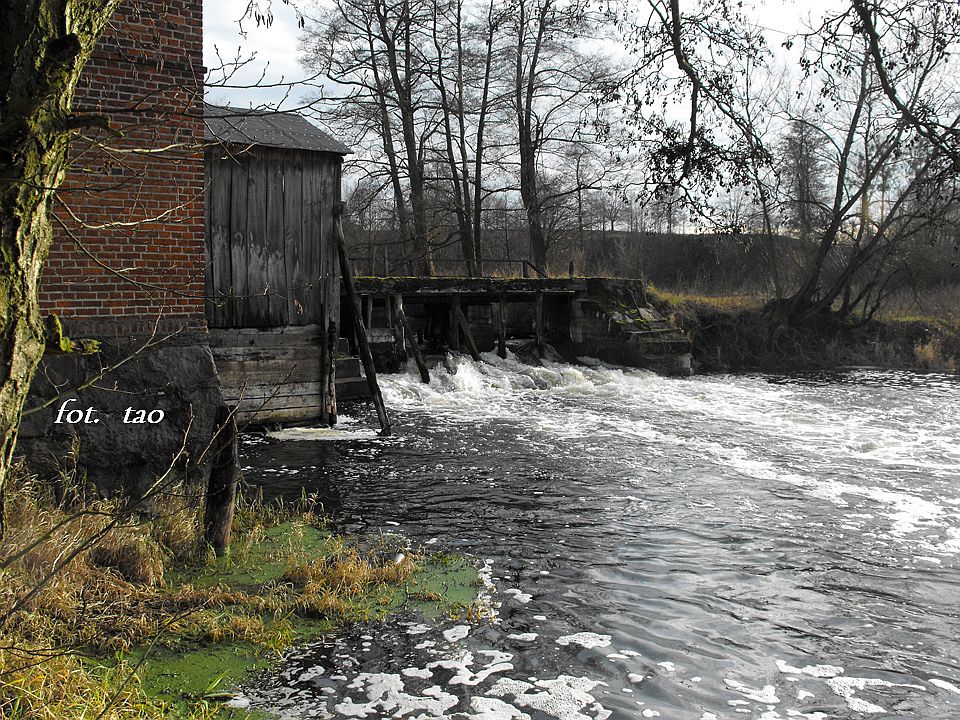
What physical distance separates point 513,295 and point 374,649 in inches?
640

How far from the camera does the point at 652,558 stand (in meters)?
6.93

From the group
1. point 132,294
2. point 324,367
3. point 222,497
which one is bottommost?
point 222,497

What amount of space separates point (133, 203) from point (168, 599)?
3634 mm

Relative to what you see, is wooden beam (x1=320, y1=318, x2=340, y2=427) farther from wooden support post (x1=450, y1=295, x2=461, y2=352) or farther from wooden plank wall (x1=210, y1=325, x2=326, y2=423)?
wooden support post (x1=450, y1=295, x2=461, y2=352)

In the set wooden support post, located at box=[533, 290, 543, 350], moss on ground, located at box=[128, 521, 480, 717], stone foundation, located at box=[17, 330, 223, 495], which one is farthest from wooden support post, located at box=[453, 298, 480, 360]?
moss on ground, located at box=[128, 521, 480, 717]

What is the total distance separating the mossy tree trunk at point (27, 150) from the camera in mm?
2723

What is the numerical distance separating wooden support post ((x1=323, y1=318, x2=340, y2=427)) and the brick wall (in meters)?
4.14

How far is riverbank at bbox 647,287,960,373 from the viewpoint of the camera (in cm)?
2202

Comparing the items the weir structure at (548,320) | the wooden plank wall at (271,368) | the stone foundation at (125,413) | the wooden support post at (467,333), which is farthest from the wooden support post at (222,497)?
the wooden support post at (467,333)

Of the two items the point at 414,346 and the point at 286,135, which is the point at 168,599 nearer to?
the point at 286,135

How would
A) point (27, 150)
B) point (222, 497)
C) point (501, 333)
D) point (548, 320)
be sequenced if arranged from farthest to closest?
point (548, 320)
point (501, 333)
point (222, 497)
point (27, 150)

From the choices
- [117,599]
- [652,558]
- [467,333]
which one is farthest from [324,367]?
[467,333]

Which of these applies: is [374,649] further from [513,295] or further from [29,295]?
[513,295]

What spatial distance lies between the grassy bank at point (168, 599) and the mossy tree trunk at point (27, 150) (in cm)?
131
